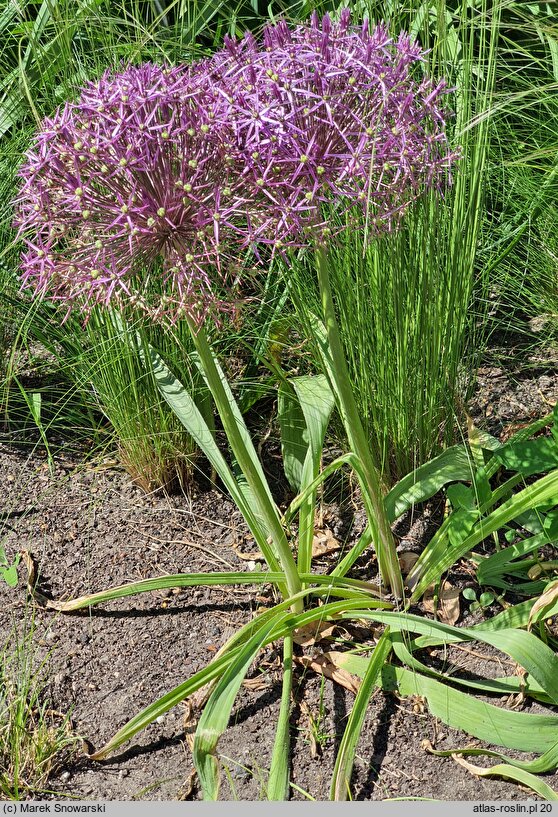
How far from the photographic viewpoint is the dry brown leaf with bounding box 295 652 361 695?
1975 mm

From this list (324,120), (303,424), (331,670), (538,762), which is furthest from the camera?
(303,424)

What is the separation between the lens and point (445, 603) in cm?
214

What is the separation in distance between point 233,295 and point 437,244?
770 mm

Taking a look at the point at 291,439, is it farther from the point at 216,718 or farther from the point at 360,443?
the point at 216,718

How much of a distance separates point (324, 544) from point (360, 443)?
0.62 m

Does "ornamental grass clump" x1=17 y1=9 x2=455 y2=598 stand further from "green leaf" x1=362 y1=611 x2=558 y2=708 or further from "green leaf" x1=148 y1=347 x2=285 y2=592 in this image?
"green leaf" x1=362 y1=611 x2=558 y2=708

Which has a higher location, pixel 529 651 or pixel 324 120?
pixel 324 120

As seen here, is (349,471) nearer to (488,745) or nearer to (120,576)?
(120,576)

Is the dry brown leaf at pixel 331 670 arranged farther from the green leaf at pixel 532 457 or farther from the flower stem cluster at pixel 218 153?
the flower stem cluster at pixel 218 153

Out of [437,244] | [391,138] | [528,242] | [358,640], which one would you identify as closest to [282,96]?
[391,138]

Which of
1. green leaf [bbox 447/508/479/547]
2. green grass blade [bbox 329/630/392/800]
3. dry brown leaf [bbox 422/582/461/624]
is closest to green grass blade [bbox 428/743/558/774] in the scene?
green grass blade [bbox 329/630/392/800]

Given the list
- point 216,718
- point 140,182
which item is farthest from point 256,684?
point 140,182

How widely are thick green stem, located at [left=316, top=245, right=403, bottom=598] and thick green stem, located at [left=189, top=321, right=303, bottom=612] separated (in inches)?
8.9

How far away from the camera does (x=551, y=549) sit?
2254mm
